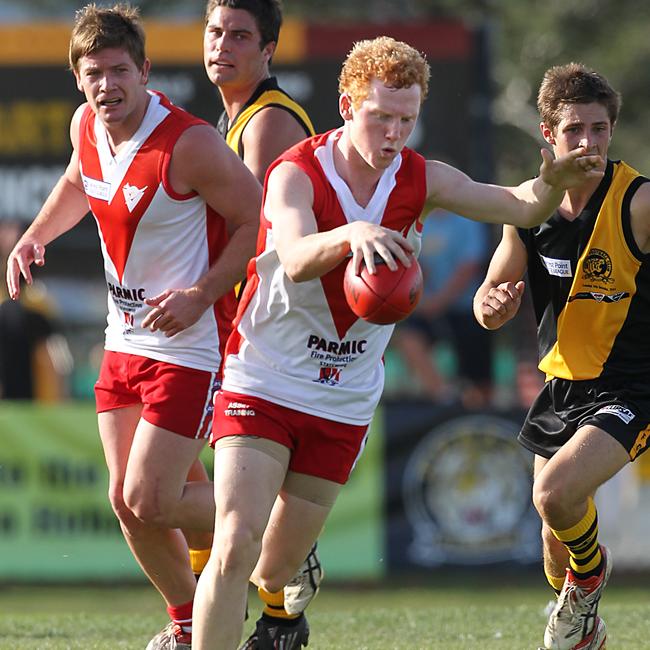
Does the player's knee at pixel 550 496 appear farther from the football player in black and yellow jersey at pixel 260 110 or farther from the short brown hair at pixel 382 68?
the short brown hair at pixel 382 68

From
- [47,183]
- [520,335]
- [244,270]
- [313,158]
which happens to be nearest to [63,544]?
[47,183]

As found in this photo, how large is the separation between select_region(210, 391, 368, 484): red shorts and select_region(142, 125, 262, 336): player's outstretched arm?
1.69ft

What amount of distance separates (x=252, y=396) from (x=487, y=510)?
621 centimetres

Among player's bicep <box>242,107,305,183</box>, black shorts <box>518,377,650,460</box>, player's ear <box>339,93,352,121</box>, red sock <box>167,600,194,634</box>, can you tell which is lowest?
red sock <box>167,600,194,634</box>

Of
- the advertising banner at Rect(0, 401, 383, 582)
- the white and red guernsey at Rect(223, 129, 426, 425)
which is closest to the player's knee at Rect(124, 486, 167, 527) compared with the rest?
the white and red guernsey at Rect(223, 129, 426, 425)

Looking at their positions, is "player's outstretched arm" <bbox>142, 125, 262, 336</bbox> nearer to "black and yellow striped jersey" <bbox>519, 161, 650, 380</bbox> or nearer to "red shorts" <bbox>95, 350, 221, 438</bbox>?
"red shorts" <bbox>95, 350, 221, 438</bbox>

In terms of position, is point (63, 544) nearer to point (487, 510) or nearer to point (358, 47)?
point (487, 510)

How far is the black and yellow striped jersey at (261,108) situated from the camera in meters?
6.26

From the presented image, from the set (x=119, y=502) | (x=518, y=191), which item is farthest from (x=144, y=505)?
(x=518, y=191)

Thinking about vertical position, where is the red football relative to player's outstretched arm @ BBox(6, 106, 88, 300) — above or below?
below

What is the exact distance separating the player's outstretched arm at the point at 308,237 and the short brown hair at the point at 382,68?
0.35 metres

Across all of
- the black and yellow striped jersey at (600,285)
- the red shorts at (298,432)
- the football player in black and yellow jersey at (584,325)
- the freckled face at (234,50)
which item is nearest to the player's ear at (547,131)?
the football player in black and yellow jersey at (584,325)

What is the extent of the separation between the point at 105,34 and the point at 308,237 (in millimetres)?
1516

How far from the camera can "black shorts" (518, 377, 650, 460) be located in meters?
5.93
